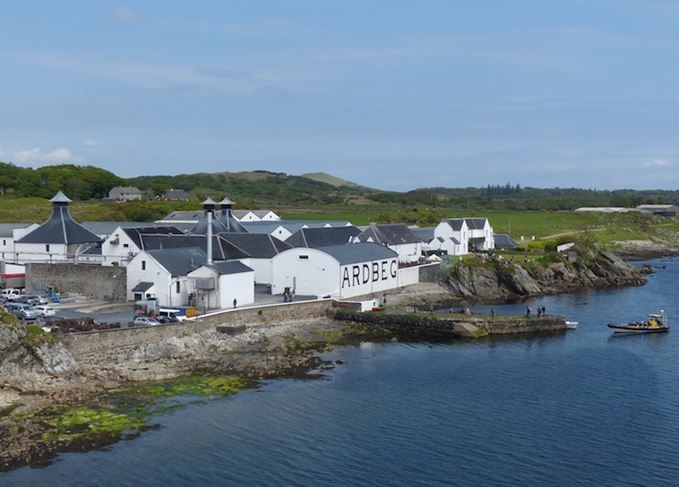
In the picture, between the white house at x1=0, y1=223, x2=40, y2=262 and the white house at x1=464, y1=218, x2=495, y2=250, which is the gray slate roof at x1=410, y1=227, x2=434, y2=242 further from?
the white house at x1=0, y1=223, x2=40, y2=262

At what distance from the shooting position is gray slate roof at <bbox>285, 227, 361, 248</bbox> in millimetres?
64250

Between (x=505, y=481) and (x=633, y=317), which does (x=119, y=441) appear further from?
(x=633, y=317)

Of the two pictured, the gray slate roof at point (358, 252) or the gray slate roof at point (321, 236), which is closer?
the gray slate roof at point (358, 252)

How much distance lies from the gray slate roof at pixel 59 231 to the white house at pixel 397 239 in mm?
24428

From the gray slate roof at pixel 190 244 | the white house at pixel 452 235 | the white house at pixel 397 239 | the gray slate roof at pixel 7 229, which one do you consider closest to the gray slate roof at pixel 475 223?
the white house at pixel 452 235

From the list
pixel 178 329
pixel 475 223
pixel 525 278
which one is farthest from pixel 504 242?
pixel 178 329

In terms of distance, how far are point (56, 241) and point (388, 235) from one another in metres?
30.5

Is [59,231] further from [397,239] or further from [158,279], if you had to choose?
A: [397,239]

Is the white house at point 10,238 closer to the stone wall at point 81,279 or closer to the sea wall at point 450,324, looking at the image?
the stone wall at point 81,279

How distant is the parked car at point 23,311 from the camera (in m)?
39.4

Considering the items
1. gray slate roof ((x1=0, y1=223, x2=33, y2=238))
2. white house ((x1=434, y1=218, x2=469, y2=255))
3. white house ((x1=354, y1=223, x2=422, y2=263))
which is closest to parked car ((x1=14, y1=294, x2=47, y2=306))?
gray slate roof ((x1=0, y1=223, x2=33, y2=238))

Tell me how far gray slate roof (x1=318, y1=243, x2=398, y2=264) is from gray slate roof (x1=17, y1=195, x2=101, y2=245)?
1998 centimetres

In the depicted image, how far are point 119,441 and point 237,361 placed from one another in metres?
11.3

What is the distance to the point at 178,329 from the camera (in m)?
39.7
